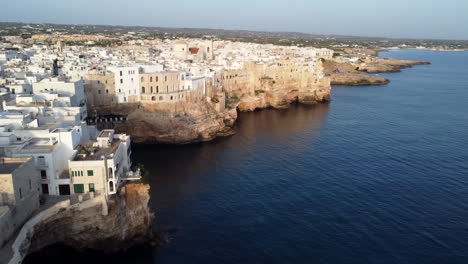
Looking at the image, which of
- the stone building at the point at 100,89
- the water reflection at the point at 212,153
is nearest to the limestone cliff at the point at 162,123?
the stone building at the point at 100,89

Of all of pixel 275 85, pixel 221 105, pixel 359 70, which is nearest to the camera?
pixel 221 105

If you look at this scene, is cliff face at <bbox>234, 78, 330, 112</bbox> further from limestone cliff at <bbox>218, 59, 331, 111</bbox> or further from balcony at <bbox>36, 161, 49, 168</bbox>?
balcony at <bbox>36, 161, 49, 168</bbox>

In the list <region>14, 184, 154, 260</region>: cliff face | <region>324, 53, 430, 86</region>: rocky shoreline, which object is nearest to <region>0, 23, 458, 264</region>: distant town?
<region>14, 184, 154, 260</region>: cliff face

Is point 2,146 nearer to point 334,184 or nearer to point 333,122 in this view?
point 334,184

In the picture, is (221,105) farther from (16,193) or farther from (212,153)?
(16,193)

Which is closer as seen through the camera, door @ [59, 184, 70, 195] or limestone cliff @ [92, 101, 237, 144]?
door @ [59, 184, 70, 195]

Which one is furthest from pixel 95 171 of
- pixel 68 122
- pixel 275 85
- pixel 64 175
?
pixel 275 85
